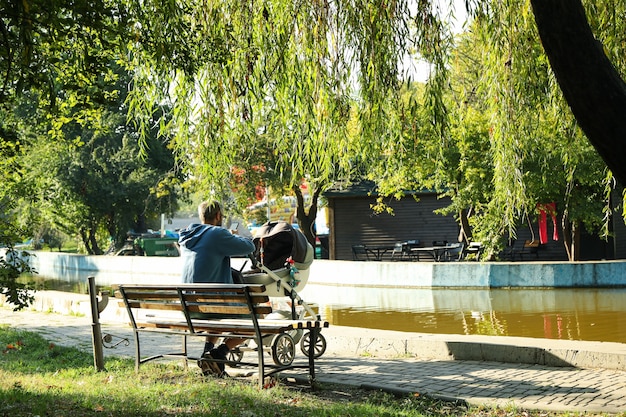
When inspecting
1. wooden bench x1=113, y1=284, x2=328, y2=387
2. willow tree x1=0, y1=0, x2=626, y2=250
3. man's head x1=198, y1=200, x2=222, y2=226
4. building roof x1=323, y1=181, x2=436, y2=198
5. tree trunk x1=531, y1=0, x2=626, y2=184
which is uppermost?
building roof x1=323, y1=181, x2=436, y2=198

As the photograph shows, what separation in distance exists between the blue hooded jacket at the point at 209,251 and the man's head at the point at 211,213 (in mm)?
156

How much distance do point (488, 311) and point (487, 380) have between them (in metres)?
10.9

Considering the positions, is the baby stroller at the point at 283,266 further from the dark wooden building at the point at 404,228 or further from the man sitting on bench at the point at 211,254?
the dark wooden building at the point at 404,228

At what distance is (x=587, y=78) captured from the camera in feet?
18.5

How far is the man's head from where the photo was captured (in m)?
8.64

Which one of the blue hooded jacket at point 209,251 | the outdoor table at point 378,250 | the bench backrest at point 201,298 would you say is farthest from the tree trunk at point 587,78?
the outdoor table at point 378,250

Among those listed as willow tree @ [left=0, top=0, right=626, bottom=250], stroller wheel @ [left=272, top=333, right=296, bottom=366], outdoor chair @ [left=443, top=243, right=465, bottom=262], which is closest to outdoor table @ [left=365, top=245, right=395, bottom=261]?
outdoor chair @ [left=443, top=243, right=465, bottom=262]

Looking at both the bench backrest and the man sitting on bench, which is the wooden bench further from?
the man sitting on bench

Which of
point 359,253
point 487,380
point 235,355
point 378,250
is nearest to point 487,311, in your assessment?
point 235,355

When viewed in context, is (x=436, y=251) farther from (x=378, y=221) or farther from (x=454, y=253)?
(x=378, y=221)

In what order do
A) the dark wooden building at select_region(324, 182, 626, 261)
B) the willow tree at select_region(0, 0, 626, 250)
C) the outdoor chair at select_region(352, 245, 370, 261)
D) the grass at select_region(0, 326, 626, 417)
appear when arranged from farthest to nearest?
the outdoor chair at select_region(352, 245, 370, 261), the dark wooden building at select_region(324, 182, 626, 261), the willow tree at select_region(0, 0, 626, 250), the grass at select_region(0, 326, 626, 417)

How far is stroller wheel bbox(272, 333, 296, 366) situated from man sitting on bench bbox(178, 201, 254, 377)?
0.69 metres

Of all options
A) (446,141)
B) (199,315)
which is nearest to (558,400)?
(446,141)

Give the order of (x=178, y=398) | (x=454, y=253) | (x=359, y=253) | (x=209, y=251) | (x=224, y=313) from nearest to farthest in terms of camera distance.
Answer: (x=178, y=398)
(x=224, y=313)
(x=209, y=251)
(x=454, y=253)
(x=359, y=253)
